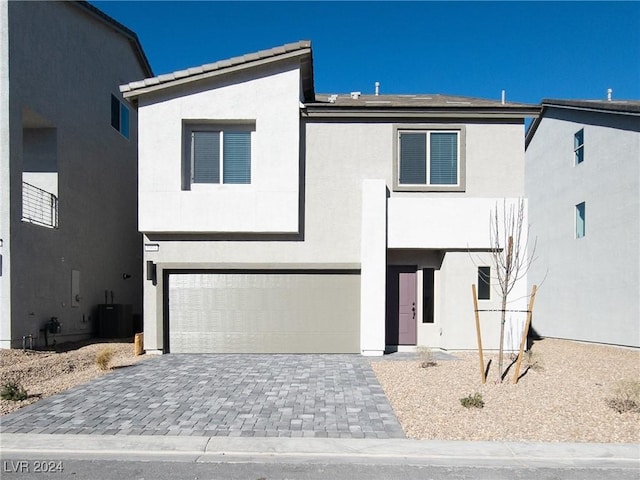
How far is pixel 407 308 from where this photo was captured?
12.0m

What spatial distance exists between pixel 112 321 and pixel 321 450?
37.6 ft

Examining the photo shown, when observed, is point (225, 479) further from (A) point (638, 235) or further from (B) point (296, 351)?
(A) point (638, 235)

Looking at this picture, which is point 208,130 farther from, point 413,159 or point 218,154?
point 413,159

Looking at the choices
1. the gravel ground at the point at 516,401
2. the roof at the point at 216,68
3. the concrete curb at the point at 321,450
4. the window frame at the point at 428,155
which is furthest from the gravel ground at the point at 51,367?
the window frame at the point at 428,155

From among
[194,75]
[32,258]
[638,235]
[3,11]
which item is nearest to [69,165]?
[32,258]

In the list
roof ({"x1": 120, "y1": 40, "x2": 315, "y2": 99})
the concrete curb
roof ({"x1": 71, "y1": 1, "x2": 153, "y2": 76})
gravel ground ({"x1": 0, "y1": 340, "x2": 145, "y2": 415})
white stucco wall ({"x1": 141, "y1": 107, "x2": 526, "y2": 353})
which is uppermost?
roof ({"x1": 71, "y1": 1, "x2": 153, "y2": 76})

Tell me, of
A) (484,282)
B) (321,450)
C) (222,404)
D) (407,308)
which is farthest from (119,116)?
(321,450)

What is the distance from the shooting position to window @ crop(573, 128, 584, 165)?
610 inches

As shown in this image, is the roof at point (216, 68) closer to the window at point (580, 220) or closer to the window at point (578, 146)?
the window at point (578, 146)

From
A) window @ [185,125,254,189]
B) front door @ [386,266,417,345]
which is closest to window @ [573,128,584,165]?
front door @ [386,266,417,345]

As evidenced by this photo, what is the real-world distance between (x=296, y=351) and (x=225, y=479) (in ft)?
22.2

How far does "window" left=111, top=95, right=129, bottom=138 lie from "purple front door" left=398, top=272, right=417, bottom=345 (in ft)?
40.6

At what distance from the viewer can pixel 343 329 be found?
37.6 ft

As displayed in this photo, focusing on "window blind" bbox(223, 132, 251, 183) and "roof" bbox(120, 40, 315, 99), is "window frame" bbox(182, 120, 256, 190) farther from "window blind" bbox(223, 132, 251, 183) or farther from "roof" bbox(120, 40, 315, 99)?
"roof" bbox(120, 40, 315, 99)
